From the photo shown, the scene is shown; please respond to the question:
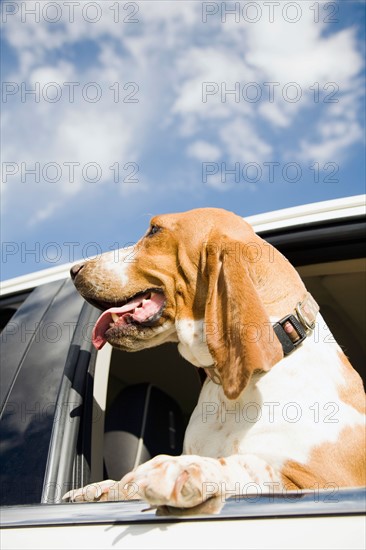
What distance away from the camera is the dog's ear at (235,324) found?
1.97 m

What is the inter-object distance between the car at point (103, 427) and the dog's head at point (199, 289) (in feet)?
0.44

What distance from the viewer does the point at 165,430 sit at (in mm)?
Answer: 2869

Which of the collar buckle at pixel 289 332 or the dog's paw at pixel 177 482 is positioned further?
the collar buckle at pixel 289 332

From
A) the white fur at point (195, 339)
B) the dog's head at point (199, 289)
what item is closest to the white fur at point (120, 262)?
the dog's head at point (199, 289)

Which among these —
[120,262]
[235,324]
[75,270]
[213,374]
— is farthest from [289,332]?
[75,270]

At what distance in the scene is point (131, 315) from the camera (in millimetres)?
2539

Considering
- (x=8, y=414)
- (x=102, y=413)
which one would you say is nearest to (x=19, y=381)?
(x=8, y=414)

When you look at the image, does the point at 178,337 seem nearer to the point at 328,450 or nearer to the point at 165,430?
the point at 165,430

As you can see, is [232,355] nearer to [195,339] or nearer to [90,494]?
[195,339]

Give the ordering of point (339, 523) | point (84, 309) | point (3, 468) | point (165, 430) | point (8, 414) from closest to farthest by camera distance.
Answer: point (339, 523), point (3, 468), point (8, 414), point (84, 309), point (165, 430)

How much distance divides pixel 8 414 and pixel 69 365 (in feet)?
0.93

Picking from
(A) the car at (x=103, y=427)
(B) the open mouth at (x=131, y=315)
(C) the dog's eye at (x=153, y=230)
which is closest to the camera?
(A) the car at (x=103, y=427)

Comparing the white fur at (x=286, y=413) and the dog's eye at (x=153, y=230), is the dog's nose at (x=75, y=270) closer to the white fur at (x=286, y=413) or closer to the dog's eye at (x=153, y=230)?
the dog's eye at (x=153, y=230)

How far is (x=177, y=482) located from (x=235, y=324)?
69 cm
